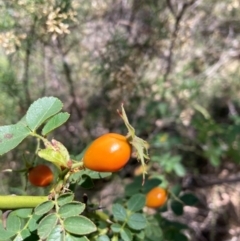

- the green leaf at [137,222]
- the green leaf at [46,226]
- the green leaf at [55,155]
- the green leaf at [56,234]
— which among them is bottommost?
the green leaf at [137,222]

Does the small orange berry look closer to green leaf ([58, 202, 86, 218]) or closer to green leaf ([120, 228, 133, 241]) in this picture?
green leaf ([120, 228, 133, 241])

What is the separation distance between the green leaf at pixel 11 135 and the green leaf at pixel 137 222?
36 cm

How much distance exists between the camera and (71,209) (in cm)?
81

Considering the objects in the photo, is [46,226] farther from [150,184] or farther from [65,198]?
[150,184]

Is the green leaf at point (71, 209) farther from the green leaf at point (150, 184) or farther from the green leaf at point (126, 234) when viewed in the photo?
the green leaf at point (150, 184)

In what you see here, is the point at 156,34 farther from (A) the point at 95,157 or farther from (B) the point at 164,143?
(A) the point at 95,157

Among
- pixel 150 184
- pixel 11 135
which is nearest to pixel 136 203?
pixel 150 184

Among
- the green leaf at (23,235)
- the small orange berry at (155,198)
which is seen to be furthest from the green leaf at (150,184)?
the green leaf at (23,235)

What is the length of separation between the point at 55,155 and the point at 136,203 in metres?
0.38

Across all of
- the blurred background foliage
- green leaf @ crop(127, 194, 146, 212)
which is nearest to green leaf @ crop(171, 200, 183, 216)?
green leaf @ crop(127, 194, 146, 212)

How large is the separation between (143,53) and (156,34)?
3.8 inches

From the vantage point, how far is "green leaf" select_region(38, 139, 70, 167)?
790mm

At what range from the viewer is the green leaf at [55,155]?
31.1 inches

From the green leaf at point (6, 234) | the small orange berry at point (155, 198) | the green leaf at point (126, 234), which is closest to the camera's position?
the green leaf at point (6, 234)
